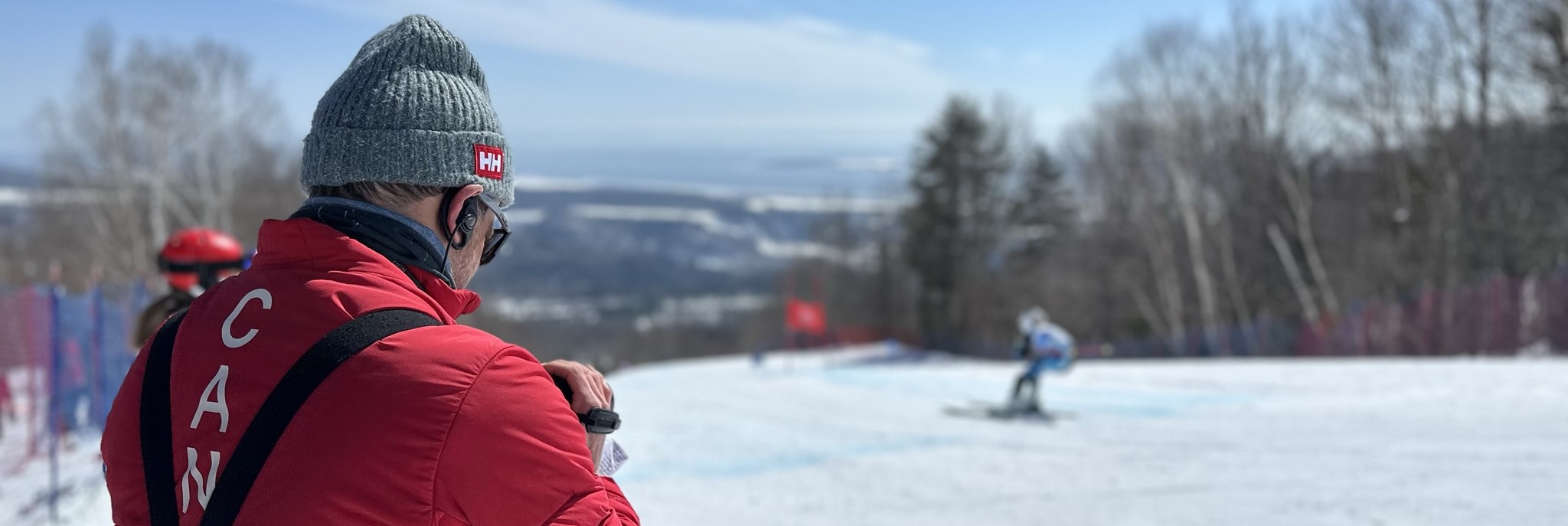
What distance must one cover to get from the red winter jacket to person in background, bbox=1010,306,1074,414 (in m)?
10.2

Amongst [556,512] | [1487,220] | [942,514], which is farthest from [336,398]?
[1487,220]

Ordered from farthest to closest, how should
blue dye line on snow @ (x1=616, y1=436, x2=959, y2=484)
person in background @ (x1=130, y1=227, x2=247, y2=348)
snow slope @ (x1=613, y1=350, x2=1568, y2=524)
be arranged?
blue dye line on snow @ (x1=616, y1=436, x2=959, y2=484), snow slope @ (x1=613, y1=350, x2=1568, y2=524), person in background @ (x1=130, y1=227, x2=247, y2=348)

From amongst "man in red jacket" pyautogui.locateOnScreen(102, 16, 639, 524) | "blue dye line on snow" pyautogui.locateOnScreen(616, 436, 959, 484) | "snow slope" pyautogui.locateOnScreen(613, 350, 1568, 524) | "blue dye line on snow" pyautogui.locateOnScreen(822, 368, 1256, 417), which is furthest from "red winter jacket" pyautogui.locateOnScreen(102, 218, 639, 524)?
"blue dye line on snow" pyautogui.locateOnScreen(822, 368, 1256, 417)

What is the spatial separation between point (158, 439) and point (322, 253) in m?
0.35

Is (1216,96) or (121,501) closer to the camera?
(121,501)

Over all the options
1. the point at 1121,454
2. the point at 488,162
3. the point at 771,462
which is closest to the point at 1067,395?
the point at 1121,454

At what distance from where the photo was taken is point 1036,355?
36.9 ft

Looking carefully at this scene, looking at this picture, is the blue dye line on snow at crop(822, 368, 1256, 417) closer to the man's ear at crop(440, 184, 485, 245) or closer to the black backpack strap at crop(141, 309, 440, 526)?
the man's ear at crop(440, 184, 485, 245)

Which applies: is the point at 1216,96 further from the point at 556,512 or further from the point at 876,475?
the point at 556,512

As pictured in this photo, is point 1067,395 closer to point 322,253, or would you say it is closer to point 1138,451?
point 1138,451

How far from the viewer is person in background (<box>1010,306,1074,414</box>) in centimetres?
1127

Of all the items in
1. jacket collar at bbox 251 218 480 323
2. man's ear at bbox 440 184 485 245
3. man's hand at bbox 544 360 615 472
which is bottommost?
man's hand at bbox 544 360 615 472

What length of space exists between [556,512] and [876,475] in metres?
6.63

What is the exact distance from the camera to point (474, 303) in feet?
5.23
